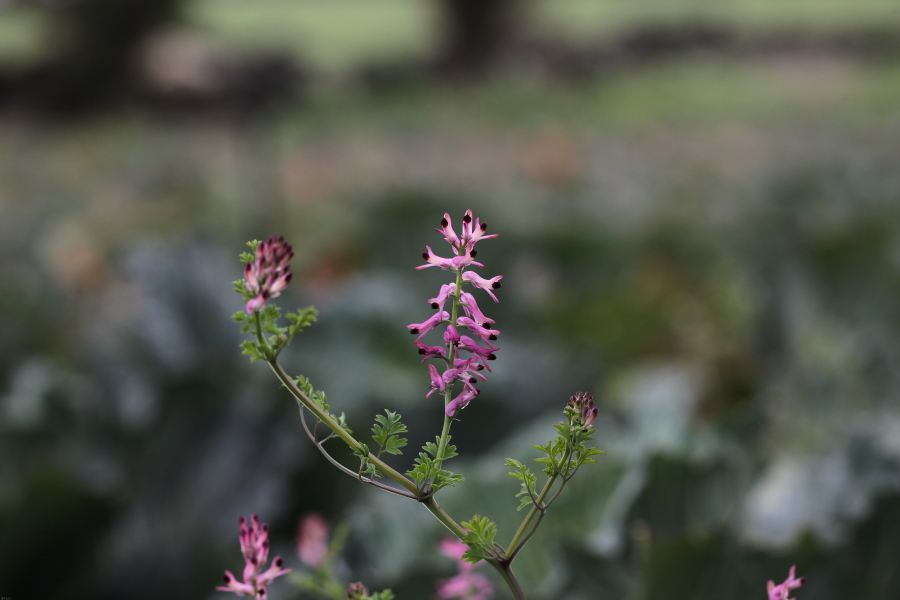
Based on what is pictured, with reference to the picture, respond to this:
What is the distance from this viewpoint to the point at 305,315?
1.08ft

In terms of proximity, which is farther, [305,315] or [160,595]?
[160,595]

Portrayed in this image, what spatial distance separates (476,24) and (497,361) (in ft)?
37.6

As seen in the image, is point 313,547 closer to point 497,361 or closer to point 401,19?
point 497,361

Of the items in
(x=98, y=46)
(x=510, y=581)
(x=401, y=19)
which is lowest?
(x=510, y=581)

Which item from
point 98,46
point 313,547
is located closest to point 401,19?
point 98,46

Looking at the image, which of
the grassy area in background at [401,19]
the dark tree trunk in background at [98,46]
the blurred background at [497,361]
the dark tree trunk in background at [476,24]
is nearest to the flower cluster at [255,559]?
the blurred background at [497,361]

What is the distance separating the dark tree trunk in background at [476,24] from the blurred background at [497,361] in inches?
280

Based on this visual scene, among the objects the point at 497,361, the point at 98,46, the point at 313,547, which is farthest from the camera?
the point at 98,46

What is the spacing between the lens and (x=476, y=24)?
40.3ft

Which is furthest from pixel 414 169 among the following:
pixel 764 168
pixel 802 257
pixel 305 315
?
A: pixel 305 315

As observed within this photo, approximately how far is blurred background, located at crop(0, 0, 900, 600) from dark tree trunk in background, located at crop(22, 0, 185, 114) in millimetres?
4662

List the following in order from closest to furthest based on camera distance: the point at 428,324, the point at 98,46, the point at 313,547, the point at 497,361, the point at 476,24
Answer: the point at 428,324 < the point at 313,547 < the point at 497,361 < the point at 98,46 < the point at 476,24

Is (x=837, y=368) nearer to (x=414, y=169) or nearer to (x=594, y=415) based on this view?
(x=594, y=415)

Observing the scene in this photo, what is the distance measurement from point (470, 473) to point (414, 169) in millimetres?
3796
